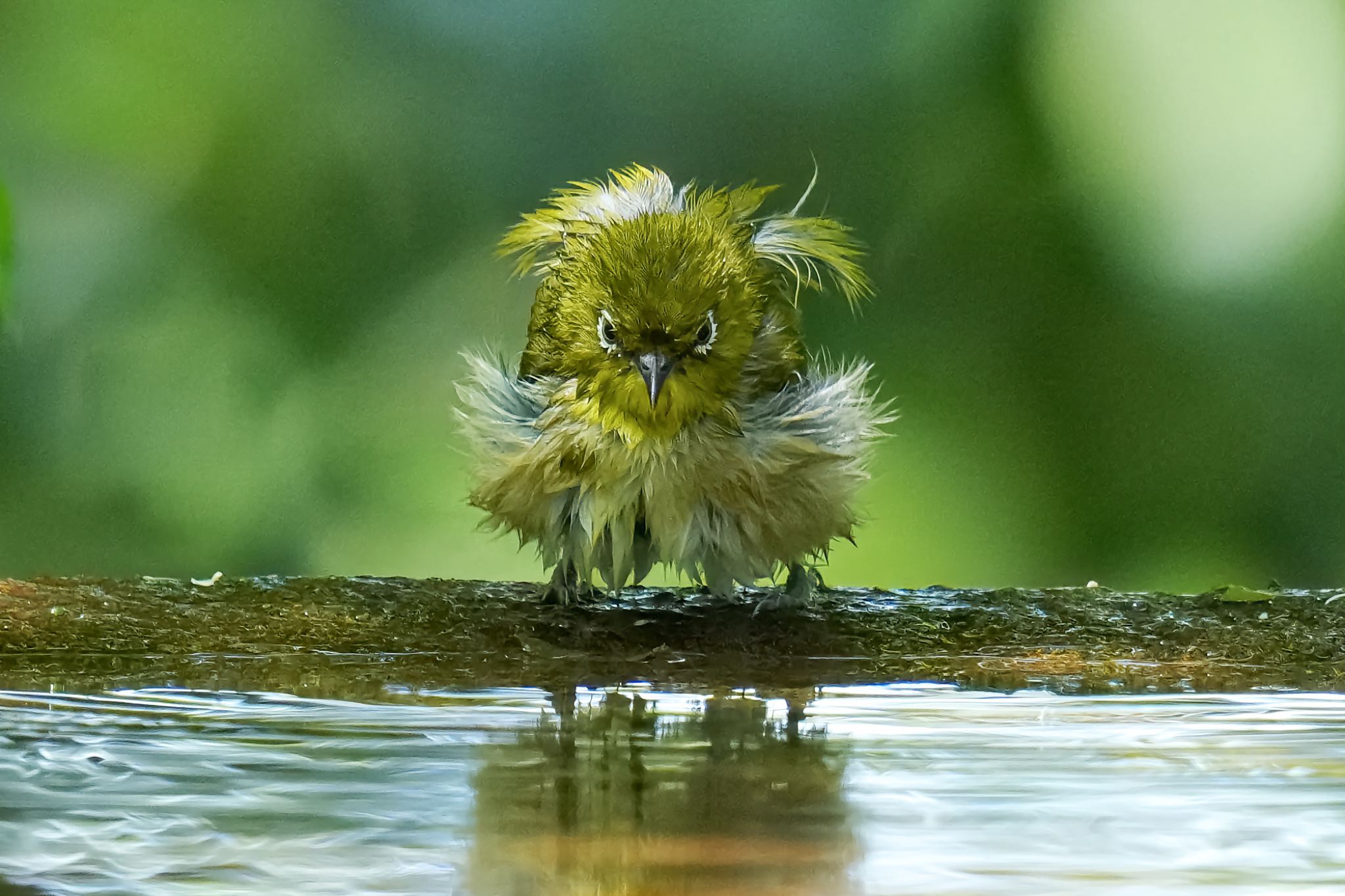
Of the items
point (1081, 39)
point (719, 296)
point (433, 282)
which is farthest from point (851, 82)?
point (719, 296)

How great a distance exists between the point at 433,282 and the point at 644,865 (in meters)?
2.64

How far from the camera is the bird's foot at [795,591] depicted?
194 cm

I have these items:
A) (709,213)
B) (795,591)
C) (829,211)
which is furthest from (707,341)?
(829,211)

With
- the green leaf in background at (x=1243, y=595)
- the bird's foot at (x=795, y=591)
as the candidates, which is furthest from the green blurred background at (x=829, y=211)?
the green leaf in background at (x=1243, y=595)

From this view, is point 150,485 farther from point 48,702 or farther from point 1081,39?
point 1081,39

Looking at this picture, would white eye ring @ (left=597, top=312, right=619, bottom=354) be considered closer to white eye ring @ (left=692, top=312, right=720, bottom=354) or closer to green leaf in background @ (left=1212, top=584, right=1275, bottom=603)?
white eye ring @ (left=692, top=312, right=720, bottom=354)

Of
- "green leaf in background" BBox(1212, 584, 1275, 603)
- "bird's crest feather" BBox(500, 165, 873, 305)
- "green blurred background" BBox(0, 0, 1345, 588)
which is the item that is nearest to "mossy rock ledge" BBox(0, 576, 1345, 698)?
"green leaf in background" BBox(1212, 584, 1275, 603)

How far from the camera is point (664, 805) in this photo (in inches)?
36.6

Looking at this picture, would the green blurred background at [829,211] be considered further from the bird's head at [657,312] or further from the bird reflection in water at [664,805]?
the bird reflection in water at [664,805]

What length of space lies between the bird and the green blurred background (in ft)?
3.79

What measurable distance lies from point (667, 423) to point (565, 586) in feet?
1.14

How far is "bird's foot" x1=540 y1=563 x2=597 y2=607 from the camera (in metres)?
1.99

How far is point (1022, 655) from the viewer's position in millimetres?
1564

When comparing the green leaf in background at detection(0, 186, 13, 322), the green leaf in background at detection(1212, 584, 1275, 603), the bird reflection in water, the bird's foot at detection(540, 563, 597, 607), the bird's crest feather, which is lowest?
the bird reflection in water
